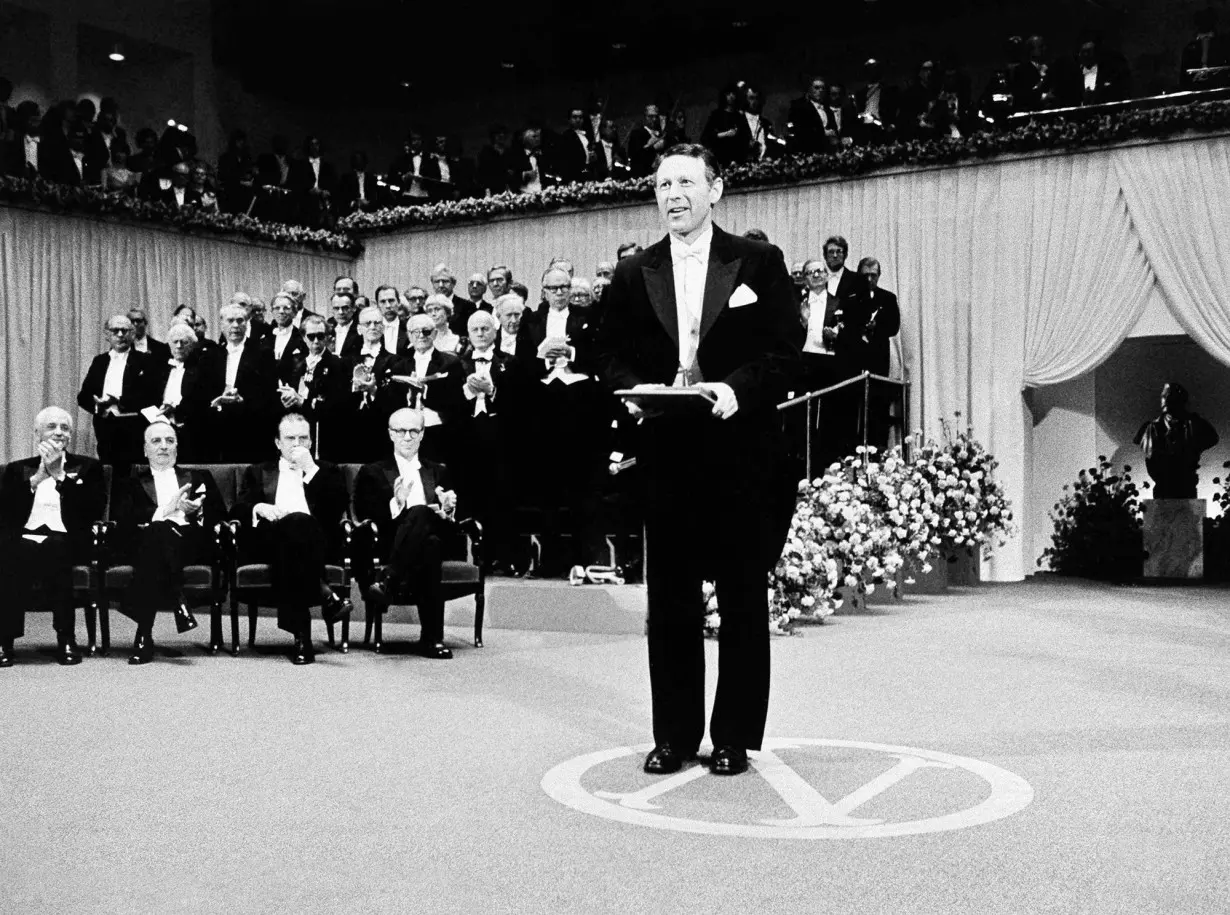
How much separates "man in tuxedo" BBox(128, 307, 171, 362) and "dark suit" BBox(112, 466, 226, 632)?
3463 mm

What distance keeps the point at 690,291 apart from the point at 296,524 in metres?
3.38

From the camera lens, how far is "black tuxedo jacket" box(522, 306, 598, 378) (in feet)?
26.3

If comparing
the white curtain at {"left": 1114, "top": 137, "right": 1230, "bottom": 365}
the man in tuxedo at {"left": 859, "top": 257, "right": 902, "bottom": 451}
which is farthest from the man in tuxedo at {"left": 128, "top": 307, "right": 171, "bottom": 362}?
the white curtain at {"left": 1114, "top": 137, "right": 1230, "bottom": 365}

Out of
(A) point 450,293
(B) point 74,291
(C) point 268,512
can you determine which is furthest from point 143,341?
(C) point 268,512

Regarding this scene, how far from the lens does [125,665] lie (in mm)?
6516

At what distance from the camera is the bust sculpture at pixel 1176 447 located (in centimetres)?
1167

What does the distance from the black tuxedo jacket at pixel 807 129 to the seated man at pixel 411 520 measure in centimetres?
606

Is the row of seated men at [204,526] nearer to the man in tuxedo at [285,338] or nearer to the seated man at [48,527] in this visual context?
the seated man at [48,527]

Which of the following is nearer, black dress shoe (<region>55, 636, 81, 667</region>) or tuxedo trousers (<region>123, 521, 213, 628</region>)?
black dress shoe (<region>55, 636, 81, 667</region>)

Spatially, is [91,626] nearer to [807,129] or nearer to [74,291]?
[74,291]

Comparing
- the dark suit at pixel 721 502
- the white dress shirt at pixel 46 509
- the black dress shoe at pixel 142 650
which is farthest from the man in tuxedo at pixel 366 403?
the dark suit at pixel 721 502

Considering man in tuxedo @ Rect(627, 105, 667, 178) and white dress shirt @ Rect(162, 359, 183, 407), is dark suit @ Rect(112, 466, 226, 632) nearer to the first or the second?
→ white dress shirt @ Rect(162, 359, 183, 407)

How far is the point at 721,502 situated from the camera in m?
3.94

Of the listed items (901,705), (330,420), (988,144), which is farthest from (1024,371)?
(901,705)
